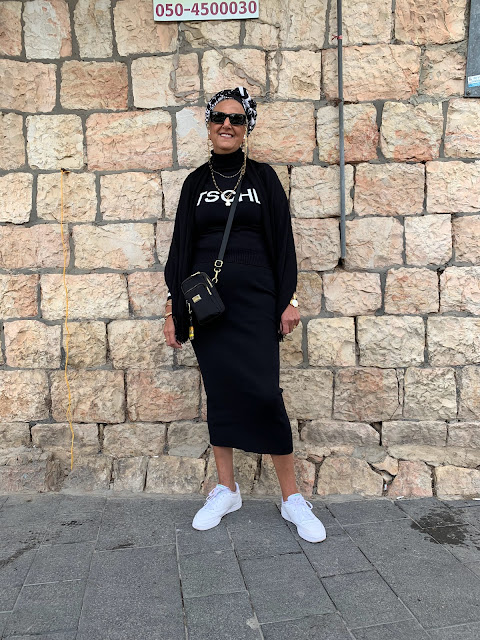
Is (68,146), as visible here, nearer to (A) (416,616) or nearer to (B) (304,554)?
(B) (304,554)

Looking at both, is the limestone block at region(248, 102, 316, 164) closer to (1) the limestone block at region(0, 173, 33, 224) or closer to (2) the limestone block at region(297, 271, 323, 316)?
(2) the limestone block at region(297, 271, 323, 316)

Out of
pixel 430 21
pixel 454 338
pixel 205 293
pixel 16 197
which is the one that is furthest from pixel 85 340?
pixel 430 21

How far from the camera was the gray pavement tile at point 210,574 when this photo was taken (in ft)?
6.78

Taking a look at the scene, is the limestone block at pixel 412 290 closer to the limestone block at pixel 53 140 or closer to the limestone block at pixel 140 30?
the limestone block at pixel 140 30

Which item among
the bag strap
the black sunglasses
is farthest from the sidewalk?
the black sunglasses

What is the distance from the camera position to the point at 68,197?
10.4 ft

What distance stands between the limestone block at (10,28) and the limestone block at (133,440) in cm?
250

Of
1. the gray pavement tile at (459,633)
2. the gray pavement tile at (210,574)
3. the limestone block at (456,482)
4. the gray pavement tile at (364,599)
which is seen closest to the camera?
the gray pavement tile at (459,633)

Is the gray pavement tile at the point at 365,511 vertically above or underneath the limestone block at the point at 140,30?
underneath

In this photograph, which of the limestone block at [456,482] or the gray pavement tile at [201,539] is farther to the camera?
the limestone block at [456,482]

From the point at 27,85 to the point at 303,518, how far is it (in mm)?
3092

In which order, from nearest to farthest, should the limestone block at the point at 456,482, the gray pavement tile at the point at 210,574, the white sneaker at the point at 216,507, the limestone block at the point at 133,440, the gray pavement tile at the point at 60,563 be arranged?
the gray pavement tile at the point at 210,574, the gray pavement tile at the point at 60,563, the white sneaker at the point at 216,507, the limestone block at the point at 456,482, the limestone block at the point at 133,440

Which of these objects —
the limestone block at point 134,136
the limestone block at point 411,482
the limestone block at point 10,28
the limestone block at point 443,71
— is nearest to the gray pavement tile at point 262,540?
the limestone block at point 411,482

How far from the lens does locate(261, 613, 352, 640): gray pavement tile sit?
1.79 m
